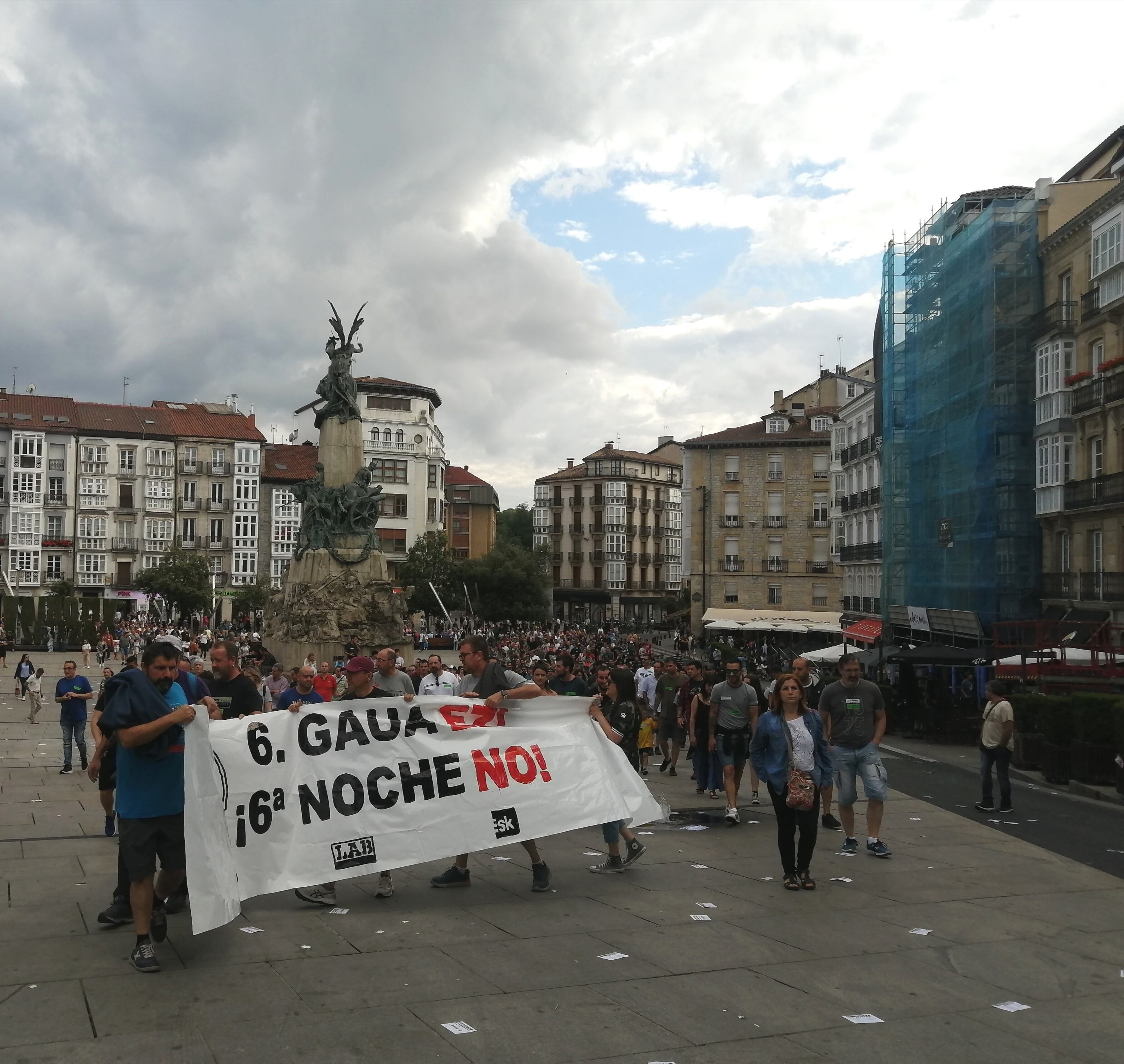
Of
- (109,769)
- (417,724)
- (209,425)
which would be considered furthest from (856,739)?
(209,425)

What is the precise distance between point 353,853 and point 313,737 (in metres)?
0.79

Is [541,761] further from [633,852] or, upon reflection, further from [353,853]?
[353,853]

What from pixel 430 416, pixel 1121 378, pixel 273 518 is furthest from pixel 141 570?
pixel 1121 378

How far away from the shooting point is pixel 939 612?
3769cm

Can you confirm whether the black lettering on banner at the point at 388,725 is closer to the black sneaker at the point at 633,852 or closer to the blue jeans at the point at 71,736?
Answer: the black sneaker at the point at 633,852

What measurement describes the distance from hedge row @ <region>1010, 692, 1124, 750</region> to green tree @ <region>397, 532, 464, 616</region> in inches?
2302

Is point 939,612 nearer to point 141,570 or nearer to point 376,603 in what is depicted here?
point 376,603

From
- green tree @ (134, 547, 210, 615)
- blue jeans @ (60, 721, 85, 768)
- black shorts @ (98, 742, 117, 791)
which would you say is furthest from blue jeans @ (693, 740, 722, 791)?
green tree @ (134, 547, 210, 615)

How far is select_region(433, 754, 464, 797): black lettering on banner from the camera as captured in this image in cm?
820

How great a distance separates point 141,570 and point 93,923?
78090 mm

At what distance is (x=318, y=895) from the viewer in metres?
7.83

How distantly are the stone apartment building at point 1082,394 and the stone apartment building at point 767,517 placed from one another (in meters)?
35.8

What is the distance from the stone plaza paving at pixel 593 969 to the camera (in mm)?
5375

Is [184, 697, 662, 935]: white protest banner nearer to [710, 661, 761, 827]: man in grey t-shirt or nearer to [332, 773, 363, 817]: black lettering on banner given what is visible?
[332, 773, 363, 817]: black lettering on banner
